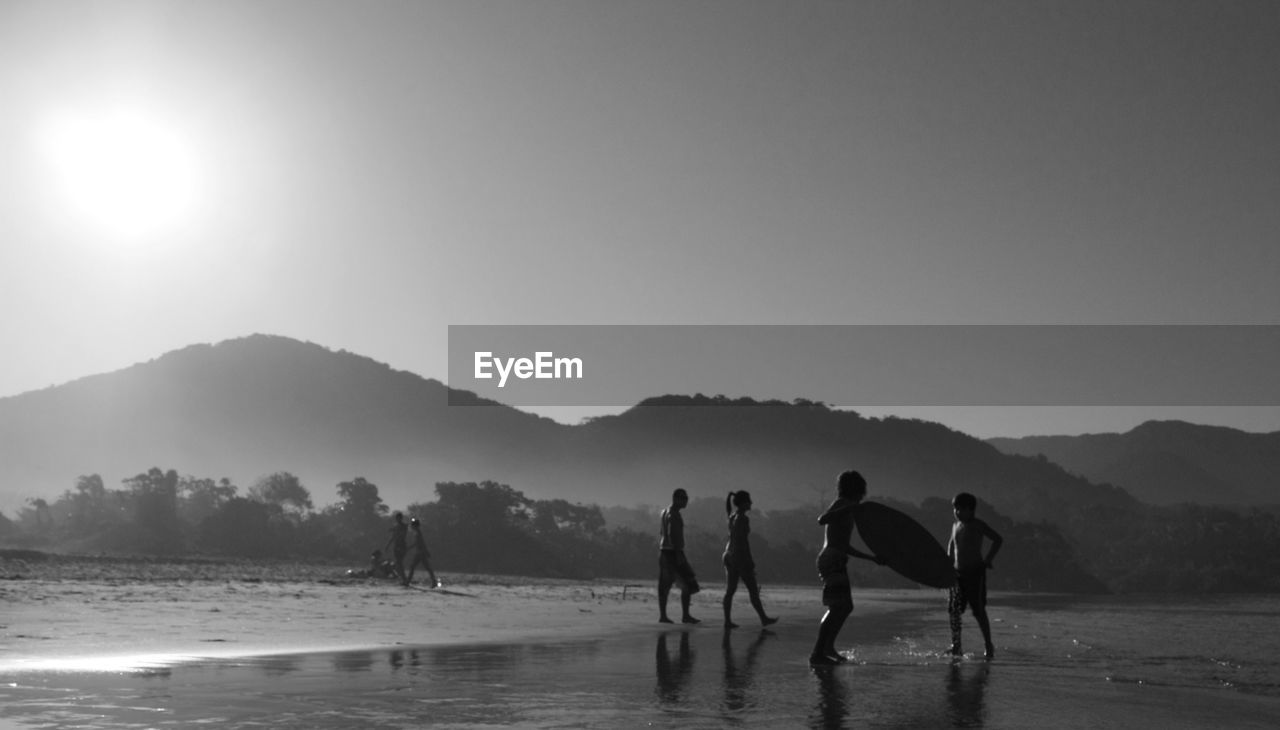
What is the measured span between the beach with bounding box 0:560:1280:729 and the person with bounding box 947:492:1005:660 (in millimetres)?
525

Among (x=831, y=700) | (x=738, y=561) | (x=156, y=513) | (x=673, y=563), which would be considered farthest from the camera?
(x=156, y=513)

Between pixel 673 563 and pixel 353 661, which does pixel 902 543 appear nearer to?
pixel 353 661

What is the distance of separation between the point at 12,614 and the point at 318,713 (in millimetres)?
9360

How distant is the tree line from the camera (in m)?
50.8

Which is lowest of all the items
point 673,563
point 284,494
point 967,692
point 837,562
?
point 967,692

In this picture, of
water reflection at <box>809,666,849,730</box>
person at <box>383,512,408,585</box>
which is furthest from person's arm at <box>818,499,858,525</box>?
person at <box>383,512,408,585</box>

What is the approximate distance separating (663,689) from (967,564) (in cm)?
511

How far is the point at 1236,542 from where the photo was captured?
85.9 m

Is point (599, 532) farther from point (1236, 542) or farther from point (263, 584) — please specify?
point (1236, 542)

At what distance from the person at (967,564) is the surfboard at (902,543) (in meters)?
0.87

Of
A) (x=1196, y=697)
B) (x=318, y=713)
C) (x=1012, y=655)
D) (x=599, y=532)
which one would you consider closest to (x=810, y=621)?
(x=1012, y=655)

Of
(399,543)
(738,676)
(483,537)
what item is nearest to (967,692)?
(738,676)

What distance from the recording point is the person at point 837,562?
11.0 m

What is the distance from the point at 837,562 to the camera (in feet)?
36.2
